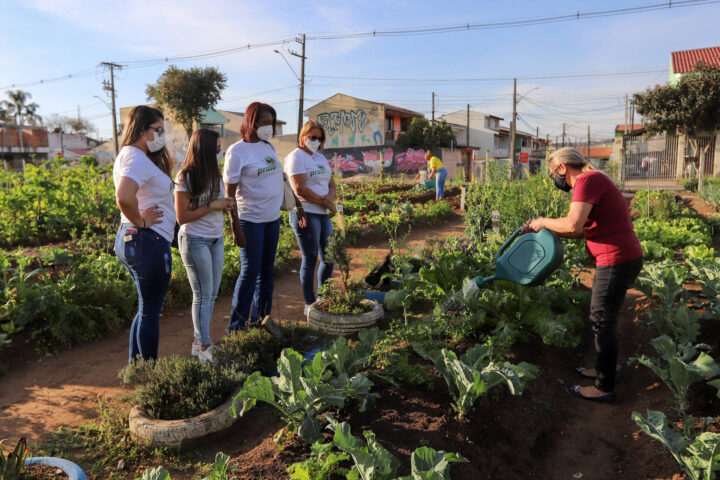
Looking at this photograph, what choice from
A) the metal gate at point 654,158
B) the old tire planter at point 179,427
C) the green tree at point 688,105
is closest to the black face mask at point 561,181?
the old tire planter at point 179,427

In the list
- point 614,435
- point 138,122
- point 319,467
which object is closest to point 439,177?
point 614,435

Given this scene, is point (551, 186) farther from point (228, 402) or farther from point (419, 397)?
point (228, 402)

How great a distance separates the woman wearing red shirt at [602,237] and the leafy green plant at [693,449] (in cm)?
91

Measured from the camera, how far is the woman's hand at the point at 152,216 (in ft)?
9.45

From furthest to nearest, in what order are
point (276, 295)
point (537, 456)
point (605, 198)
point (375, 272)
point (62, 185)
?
point (62, 185) → point (276, 295) → point (375, 272) → point (605, 198) → point (537, 456)

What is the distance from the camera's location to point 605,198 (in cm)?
297

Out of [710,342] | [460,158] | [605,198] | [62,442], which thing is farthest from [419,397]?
[460,158]

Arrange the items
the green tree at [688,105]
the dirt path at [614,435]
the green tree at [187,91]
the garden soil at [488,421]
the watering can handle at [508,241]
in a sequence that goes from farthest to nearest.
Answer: the green tree at [187,91] → the green tree at [688,105] → the watering can handle at [508,241] → the dirt path at [614,435] → the garden soil at [488,421]

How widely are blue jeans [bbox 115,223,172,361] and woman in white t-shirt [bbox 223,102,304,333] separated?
0.69m

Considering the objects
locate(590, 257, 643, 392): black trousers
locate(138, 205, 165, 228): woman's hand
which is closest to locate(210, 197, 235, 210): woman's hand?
locate(138, 205, 165, 228): woman's hand

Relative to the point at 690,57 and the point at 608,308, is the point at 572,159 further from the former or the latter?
the point at 690,57

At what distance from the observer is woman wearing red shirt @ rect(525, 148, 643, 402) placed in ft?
9.68

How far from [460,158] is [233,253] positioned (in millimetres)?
33445

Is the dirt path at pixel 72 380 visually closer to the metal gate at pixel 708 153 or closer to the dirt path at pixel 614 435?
the dirt path at pixel 614 435
